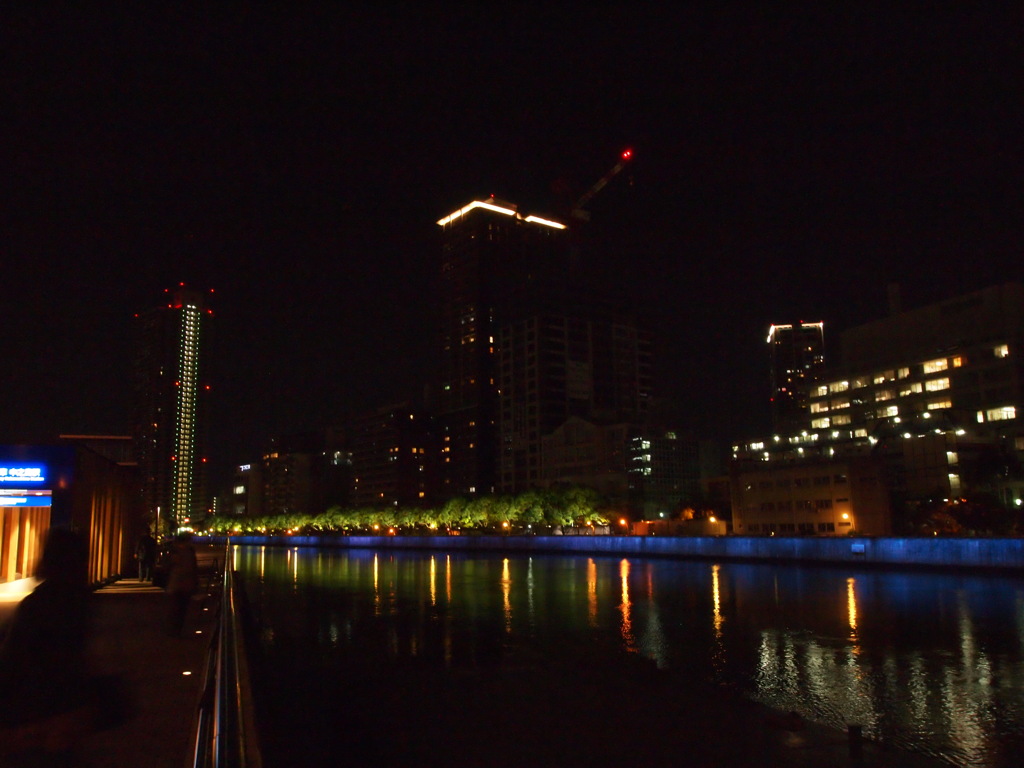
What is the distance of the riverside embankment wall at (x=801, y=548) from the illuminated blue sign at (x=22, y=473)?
3650 cm

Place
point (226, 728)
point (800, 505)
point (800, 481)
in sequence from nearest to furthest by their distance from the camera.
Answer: point (226, 728) < point (800, 505) < point (800, 481)

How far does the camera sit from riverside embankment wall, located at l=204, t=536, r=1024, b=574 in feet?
120

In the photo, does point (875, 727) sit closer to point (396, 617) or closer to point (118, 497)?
point (396, 617)

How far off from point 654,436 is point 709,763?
118m

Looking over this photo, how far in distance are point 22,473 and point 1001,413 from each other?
92812 mm

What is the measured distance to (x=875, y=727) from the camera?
9.93 m

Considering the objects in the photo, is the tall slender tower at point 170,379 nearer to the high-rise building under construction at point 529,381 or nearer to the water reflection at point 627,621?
the high-rise building under construction at point 529,381

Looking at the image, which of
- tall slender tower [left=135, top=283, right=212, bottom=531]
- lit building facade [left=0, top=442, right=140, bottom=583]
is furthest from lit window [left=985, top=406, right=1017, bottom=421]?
tall slender tower [left=135, top=283, right=212, bottom=531]

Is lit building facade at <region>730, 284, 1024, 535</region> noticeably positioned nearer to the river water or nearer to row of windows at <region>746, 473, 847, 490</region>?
row of windows at <region>746, 473, 847, 490</region>

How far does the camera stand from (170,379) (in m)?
133

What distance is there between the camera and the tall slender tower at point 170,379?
131 metres

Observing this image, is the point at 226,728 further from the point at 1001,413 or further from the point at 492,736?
the point at 1001,413

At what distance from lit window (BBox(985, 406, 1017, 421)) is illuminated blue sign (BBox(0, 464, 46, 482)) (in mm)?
91234

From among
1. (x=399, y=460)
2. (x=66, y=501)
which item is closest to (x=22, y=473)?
(x=66, y=501)
